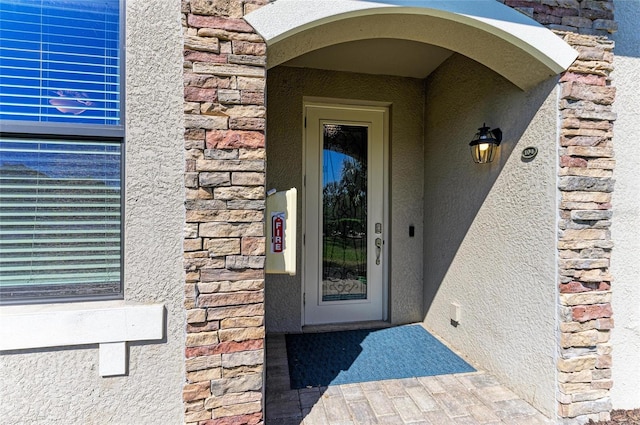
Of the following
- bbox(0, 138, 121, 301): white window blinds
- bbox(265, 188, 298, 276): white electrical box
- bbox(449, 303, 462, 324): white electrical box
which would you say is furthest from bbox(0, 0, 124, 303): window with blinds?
bbox(449, 303, 462, 324): white electrical box

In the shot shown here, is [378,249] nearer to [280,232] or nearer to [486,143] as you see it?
[486,143]

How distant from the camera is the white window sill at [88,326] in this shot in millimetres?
1608

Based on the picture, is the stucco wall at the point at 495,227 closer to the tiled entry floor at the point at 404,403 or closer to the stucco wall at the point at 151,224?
the tiled entry floor at the point at 404,403

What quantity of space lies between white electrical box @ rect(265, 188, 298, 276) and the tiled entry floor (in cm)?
105

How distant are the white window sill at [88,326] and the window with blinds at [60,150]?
0.09 metres

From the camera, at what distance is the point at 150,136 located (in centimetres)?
175

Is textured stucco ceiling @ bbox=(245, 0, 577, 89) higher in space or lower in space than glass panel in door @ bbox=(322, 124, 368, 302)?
higher

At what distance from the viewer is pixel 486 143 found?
2598 millimetres

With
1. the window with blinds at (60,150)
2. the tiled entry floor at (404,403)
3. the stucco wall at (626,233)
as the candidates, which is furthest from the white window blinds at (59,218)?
the stucco wall at (626,233)

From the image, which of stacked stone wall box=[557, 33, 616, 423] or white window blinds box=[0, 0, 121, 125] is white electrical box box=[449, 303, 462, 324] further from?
white window blinds box=[0, 0, 121, 125]

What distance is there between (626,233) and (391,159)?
225 cm

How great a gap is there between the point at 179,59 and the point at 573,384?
3.30m

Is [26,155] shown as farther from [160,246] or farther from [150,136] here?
[160,246]

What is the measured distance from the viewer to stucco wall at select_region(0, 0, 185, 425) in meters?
1.73
